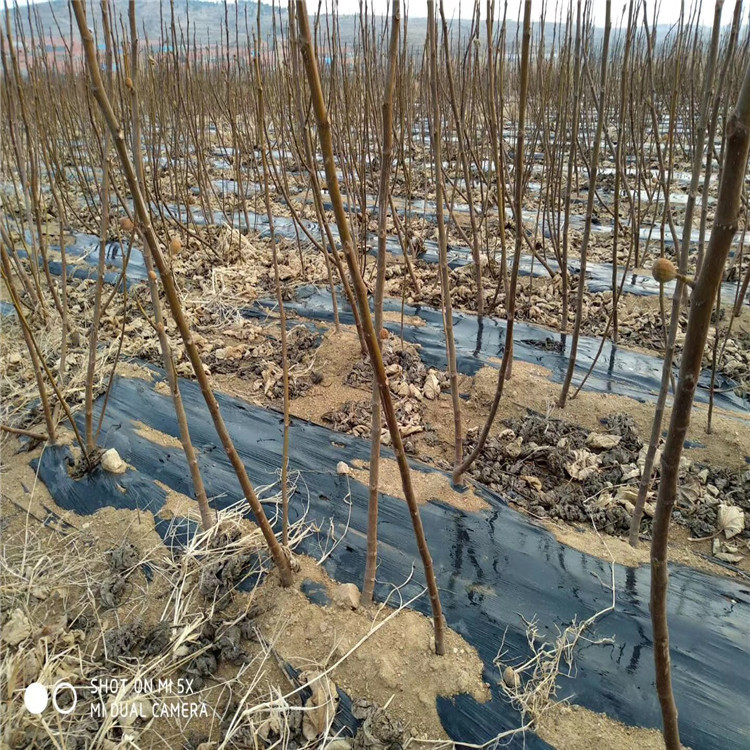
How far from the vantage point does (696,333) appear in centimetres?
56

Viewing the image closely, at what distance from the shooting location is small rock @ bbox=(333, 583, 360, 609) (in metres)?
1.49

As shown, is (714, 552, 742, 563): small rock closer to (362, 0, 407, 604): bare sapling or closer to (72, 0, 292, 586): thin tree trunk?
(362, 0, 407, 604): bare sapling

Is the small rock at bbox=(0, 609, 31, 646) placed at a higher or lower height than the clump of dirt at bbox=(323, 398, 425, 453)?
higher

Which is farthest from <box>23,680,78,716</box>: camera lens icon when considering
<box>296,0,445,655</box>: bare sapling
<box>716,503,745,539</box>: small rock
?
<box>716,503,745,539</box>: small rock

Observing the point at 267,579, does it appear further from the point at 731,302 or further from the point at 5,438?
the point at 731,302

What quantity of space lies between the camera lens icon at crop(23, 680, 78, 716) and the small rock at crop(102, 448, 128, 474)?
0.82 m

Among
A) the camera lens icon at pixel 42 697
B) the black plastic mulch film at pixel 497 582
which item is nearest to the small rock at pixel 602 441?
the black plastic mulch film at pixel 497 582

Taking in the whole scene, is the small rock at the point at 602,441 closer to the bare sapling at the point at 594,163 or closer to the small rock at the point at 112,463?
the bare sapling at the point at 594,163

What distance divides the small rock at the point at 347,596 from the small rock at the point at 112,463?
1.01 metres

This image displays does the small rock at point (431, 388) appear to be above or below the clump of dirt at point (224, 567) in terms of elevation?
below

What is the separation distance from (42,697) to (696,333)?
1562mm

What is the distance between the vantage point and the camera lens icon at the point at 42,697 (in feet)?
4.04

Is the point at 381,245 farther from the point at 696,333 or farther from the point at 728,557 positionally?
the point at 728,557

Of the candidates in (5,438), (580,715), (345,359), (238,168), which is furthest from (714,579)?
(238,168)
